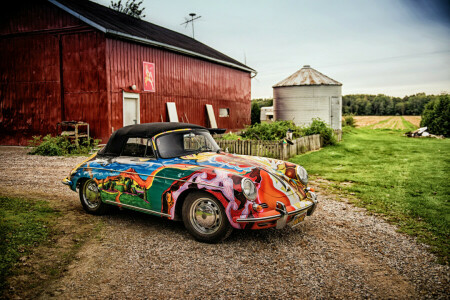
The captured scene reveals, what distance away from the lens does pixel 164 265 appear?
3.54m

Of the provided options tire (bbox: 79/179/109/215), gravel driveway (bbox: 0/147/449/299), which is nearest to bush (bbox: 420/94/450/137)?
gravel driveway (bbox: 0/147/449/299)

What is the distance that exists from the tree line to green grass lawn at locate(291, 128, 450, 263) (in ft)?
217

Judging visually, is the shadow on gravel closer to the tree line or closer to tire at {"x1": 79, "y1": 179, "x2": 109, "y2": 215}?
tire at {"x1": 79, "y1": 179, "x2": 109, "y2": 215}

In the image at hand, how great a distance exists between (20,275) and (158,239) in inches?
61.5

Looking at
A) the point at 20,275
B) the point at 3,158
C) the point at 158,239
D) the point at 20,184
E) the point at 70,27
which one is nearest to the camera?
the point at 20,275

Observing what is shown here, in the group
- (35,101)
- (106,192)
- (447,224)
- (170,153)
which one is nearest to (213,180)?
(170,153)

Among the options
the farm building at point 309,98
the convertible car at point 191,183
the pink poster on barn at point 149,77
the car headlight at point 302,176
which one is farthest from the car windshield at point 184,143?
the farm building at point 309,98

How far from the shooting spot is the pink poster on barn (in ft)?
49.7

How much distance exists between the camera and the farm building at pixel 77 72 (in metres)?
13.6

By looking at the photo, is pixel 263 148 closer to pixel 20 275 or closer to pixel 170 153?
pixel 170 153

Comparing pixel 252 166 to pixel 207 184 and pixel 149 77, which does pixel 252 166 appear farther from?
pixel 149 77

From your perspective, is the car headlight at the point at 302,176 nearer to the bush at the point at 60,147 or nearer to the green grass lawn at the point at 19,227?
the green grass lawn at the point at 19,227

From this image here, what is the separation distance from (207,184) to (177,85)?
14049mm

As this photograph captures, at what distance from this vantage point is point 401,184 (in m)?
7.58
